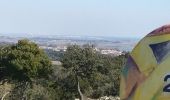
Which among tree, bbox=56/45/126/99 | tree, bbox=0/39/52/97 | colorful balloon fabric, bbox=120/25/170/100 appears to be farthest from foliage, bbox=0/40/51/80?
colorful balloon fabric, bbox=120/25/170/100

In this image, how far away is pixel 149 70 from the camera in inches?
345

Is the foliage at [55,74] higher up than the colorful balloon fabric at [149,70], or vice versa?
the colorful balloon fabric at [149,70]

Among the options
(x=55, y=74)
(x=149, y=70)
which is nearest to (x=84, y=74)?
(x=55, y=74)

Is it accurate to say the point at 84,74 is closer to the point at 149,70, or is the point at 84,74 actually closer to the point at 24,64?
the point at 24,64

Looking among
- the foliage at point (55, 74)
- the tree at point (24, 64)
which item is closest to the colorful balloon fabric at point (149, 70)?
the foliage at point (55, 74)

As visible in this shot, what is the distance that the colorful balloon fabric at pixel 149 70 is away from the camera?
8.38 metres

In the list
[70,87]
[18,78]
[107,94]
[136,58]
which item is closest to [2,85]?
[18,78]

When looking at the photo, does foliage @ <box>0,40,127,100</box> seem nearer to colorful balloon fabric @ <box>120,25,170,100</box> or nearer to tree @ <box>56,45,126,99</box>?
tree @ <box>56,45,126,99</box>

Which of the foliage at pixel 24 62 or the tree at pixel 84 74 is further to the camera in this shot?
the foliage at pixel 24 62

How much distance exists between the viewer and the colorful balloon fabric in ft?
27.5

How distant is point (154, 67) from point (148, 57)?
0.34 metres

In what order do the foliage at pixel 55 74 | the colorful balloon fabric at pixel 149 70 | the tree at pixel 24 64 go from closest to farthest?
the colorful balloon fabric at pixel 149 70 < the foliage at pixel 55 74 < the tree at pixel 24 64

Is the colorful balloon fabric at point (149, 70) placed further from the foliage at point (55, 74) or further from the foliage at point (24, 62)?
the foliage at point (24, 62)

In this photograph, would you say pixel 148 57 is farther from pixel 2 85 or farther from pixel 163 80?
pixel 2 85
